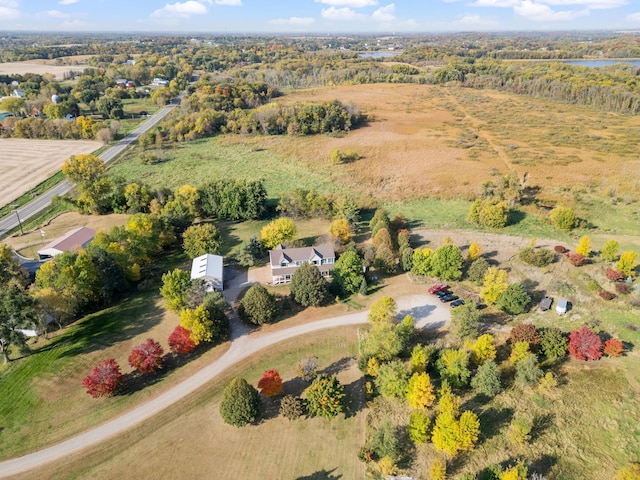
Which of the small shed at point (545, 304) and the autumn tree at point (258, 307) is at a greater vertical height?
the autumn tree at point (258, 307)

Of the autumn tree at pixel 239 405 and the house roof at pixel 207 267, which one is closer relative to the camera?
the autumn tree at pixel 239 405

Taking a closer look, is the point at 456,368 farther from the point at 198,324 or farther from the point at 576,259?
the point at 576,259

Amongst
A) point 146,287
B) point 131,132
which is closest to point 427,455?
point 146,287

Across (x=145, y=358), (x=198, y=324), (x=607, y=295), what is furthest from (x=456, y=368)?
(x=145, y=358)

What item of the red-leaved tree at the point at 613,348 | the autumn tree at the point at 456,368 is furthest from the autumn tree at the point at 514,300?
the autumn tree at the point at 456,368

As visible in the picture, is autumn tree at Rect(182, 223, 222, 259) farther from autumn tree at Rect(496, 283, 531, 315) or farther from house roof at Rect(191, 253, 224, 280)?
autumn tree at Rect(496, 283, 531, 315)

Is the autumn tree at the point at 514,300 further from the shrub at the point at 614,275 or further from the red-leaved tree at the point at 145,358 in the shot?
the red-leaved tree at the point at 145,358
